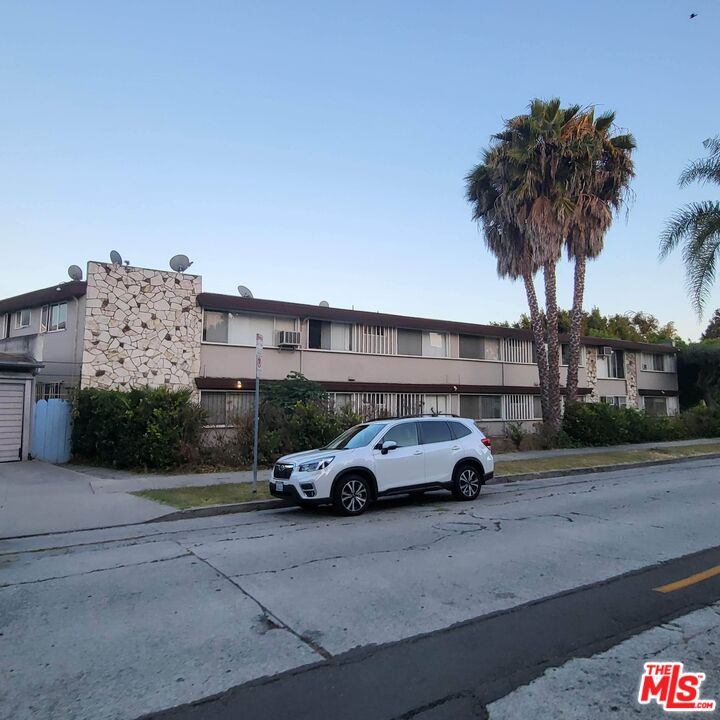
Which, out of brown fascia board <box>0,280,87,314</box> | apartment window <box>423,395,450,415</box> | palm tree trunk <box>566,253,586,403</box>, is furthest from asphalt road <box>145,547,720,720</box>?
apartment window <box>423,395,450,415</box>

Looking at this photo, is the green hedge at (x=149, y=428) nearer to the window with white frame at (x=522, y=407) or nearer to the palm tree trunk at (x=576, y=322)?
the palm tree trunk at (x=576, y=322)

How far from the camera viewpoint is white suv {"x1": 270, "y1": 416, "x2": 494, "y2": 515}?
988 cm

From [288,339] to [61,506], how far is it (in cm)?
1154

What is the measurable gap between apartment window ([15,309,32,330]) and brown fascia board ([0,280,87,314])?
200 mm

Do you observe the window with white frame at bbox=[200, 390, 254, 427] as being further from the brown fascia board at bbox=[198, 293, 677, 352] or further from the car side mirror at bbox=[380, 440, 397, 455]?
the car side mirror at bbox=[380, 440, 397, 455]

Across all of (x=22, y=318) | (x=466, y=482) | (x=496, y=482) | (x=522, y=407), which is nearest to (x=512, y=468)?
(x=496, y=482)

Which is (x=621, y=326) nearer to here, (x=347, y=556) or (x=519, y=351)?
(x=519, y=351)

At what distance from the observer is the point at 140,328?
1916cm

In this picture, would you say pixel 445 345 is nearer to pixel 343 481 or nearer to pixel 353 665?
pixel 343 481

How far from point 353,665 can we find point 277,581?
216 cm

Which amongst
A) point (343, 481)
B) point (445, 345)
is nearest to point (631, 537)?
point (343, 481)

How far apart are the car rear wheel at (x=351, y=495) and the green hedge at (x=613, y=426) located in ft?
49.7

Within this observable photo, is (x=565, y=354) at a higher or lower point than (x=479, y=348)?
higher

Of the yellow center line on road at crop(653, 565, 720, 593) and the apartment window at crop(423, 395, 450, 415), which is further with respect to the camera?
the apartment window at crop(423, 395, 450, 415)
